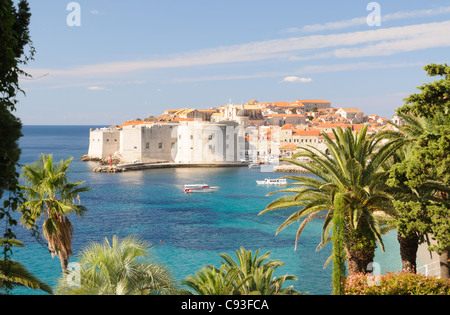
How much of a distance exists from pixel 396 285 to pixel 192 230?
18.8 meters

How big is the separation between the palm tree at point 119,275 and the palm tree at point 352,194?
2.59 meters

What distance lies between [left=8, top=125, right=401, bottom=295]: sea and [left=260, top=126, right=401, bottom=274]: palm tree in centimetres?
165

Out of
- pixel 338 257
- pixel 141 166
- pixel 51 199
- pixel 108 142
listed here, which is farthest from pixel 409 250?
pixel 108 142

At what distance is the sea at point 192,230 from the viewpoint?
16.3 meters

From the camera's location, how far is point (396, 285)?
5.67 meters

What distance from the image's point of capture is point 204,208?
103ft

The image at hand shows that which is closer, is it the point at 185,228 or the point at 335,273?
the point at 335,273

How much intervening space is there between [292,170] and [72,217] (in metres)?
36.0

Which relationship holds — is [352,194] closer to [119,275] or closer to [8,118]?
[119,275]

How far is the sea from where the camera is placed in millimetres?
16281

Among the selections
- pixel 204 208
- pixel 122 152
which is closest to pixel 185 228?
pixel 204 208

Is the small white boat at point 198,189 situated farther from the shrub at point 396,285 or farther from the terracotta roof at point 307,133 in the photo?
the shrub at point 396,285

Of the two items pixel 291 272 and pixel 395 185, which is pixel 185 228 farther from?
pixel 395 185

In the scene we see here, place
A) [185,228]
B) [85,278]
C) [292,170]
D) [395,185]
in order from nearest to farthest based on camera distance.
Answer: [85,278], [395,185], [185,228], [292,170]
